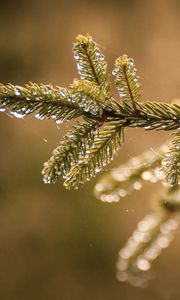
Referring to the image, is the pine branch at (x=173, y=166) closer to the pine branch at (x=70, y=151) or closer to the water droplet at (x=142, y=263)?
the pine branch at (x=70, y=151)

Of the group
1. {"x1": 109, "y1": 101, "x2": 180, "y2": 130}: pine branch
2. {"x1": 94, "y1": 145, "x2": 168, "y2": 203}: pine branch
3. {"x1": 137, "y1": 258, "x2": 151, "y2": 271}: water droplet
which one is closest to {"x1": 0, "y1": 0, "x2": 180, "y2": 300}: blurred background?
{"x1": 137, "y1": 258, "x2": 151, "y2": 271}: water droplet

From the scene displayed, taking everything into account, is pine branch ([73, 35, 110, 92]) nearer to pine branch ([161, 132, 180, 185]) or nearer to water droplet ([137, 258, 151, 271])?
pine branch ([161, 132, 180, 185])

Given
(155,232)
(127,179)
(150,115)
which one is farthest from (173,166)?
(155,232)

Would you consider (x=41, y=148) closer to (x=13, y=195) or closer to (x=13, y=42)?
(x=13, y=195)

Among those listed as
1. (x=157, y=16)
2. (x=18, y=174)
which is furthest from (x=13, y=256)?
(x=157, y=16)

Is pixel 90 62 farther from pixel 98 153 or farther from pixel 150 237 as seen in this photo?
pixel 150 237

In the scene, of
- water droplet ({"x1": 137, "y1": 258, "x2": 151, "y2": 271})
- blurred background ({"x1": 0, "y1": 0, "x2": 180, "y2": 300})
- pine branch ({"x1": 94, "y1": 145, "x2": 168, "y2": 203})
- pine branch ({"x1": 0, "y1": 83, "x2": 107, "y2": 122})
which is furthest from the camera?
blurred background ({"x1": 0, "y1": 0, "x2": 180, "y2": 300})
